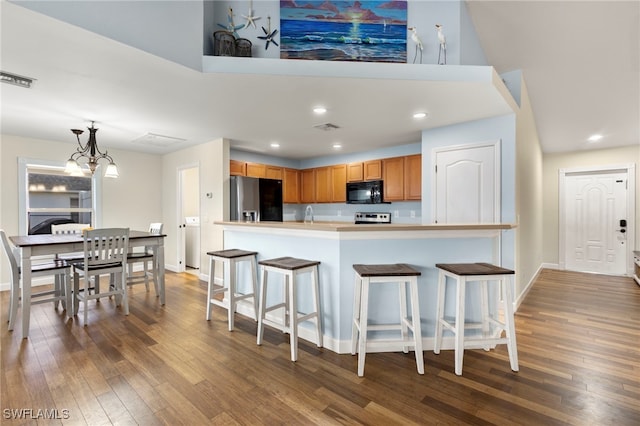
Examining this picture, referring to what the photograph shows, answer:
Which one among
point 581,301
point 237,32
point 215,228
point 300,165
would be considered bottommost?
point 581,301

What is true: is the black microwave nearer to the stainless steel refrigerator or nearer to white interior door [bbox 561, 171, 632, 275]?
the stainless steel refrigerator

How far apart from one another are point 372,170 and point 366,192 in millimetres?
413

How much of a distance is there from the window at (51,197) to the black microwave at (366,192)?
4.48m

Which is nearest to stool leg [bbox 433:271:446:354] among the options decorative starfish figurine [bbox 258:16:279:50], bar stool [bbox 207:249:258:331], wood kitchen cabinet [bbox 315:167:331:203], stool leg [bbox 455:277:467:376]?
stool leg [bbox 455:277:467:376]

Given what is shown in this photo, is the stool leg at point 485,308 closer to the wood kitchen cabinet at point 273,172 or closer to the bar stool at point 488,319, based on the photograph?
the bar stool at point 488,319

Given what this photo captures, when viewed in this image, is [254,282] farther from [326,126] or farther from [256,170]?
[256,170]

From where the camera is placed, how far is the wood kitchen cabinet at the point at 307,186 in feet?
20.5

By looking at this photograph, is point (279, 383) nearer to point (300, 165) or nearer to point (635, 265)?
point (300, 165)

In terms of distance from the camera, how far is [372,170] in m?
5.37

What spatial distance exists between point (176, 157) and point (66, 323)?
3.31m

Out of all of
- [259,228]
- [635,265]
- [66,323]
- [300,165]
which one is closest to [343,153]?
[300,165]

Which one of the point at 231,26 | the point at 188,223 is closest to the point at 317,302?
the point at 231,26

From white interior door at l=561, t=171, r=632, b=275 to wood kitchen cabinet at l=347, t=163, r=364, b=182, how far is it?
4.21m

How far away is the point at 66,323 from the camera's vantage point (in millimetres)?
3076
